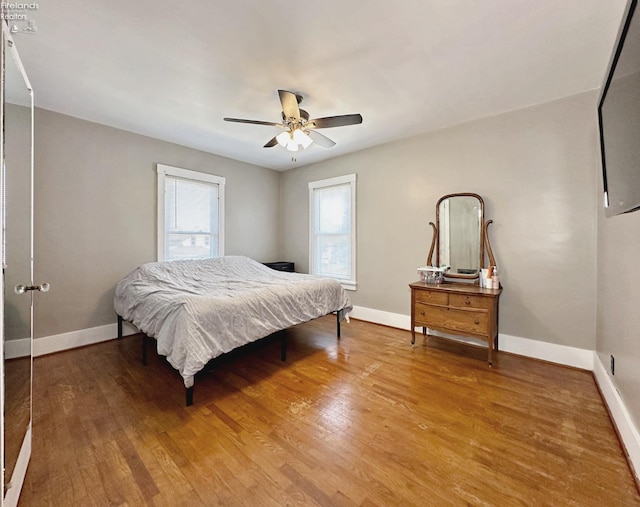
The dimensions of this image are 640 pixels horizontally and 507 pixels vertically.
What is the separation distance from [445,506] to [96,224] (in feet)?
13.5

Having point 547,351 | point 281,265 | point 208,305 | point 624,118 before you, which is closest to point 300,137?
point 208,305

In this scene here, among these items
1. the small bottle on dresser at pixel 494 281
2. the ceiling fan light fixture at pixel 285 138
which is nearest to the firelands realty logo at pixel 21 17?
the ceiling fan light fixture at pixel 285 138

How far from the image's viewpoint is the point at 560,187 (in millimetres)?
2695

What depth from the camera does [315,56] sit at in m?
2.09

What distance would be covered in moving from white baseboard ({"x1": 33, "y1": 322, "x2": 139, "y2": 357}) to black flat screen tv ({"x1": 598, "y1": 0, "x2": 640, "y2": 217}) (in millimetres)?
4616

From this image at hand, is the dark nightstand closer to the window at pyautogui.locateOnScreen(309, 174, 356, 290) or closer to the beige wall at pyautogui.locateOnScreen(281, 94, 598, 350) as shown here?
the window at pyautogui.locateOnScreen(309, 174, 356, 290)

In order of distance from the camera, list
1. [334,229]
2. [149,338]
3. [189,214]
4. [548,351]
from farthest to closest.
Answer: [334,229] → [189,214] → [149,338] → [548,351]

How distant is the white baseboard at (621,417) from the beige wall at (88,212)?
4.66m

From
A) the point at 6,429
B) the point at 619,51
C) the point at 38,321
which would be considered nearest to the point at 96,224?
the point at 38,321

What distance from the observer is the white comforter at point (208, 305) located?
205 centimetres

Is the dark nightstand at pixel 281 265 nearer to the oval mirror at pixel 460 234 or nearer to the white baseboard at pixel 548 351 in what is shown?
the oval mirror at pixel 460 234

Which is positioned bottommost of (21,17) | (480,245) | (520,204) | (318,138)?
(480,245)

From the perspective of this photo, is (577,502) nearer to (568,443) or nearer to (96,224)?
(568,443)

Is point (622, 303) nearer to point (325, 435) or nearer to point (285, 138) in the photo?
point (325, 435)
